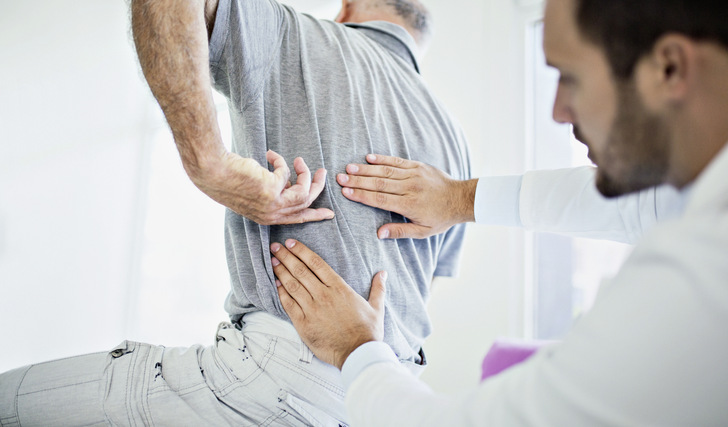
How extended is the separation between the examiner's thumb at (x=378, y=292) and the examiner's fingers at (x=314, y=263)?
0.25ft

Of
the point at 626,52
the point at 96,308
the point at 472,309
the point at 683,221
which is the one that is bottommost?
the point at 96,308

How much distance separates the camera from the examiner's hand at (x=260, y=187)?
858 mm

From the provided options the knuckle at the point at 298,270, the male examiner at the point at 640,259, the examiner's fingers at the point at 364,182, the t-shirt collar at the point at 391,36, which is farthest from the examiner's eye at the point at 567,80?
the t-shirt collar at the point at 391,36

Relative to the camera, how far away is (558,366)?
444 mm

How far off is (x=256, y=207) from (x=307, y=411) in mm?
412

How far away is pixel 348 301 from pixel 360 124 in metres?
0.39

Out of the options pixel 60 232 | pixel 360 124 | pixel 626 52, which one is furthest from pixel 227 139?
pixel 626 52

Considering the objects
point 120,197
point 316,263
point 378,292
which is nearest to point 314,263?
point 316,263

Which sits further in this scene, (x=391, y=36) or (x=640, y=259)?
(x=391, y=36)

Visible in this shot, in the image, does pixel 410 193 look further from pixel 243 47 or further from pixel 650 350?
pixel 650 350

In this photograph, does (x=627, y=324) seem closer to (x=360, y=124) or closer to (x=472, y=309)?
(x=360, y=124)

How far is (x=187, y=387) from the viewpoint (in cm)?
90

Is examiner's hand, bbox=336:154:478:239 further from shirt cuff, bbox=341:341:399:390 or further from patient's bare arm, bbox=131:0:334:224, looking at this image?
shirt cuff, bbox=341:341:399:390

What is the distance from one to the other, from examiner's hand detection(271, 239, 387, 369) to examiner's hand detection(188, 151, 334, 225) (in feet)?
0.29
